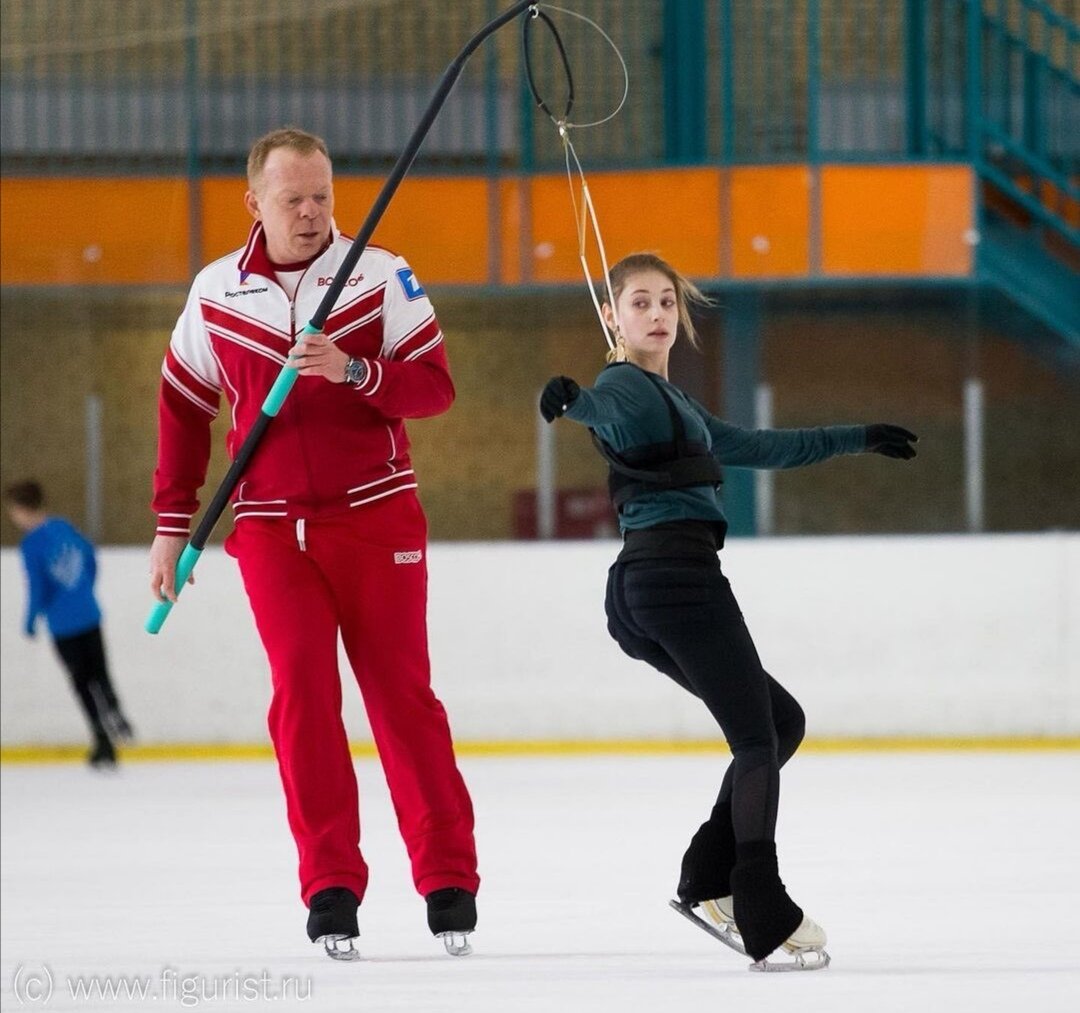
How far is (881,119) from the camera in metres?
9.71

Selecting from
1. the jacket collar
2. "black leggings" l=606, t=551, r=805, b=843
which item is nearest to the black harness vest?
"black leggings" l=606, t=551, r=805, b=843

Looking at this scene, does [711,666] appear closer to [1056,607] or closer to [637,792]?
[637,792]

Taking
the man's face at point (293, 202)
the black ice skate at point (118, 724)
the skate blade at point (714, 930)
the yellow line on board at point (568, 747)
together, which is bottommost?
the yellow line on board at point (568, 747)

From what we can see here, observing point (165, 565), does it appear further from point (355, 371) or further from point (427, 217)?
point (427, 217)

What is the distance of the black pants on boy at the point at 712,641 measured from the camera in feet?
11.5

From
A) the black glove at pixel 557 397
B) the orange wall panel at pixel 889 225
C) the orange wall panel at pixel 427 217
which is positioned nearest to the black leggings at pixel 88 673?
the orange wall panel at pixel 427 217

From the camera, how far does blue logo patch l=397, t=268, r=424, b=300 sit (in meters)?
3.67

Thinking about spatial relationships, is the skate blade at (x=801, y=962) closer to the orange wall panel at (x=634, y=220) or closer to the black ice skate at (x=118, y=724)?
the black ice skate at (x=118, y=724)

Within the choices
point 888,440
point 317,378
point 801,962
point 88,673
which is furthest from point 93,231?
point 801,962

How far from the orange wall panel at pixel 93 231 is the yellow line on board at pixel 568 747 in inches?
84.2

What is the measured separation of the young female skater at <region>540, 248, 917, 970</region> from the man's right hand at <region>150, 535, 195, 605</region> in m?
0.75

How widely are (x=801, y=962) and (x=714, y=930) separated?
0.57 ft

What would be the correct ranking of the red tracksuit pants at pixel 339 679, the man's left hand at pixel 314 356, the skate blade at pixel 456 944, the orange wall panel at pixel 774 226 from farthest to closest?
the orange wall panel at pixel 774 226 < the skate blade at pixel 456 944 < the red tracksuit pants at pixel 339 679 < the man's left hand at pixel 314 356

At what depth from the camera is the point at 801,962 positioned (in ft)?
11.7
